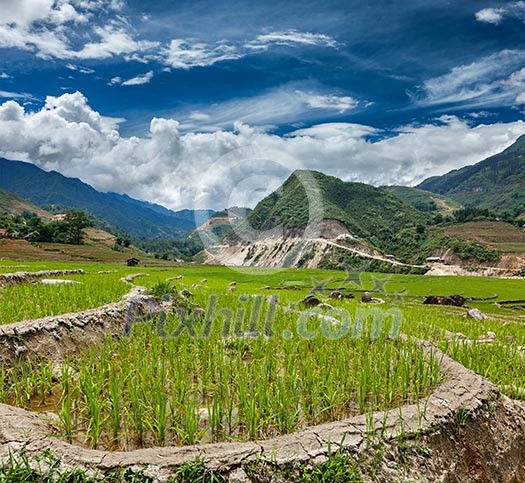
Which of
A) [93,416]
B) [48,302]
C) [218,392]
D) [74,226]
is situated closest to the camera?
[93,416]

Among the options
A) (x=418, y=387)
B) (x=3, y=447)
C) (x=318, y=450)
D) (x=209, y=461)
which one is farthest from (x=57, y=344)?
(x=418, y=387)

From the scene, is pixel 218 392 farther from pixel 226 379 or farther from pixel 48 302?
pixel 48 302

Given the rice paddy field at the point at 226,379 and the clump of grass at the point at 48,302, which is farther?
the clump of grass at the point at 48,302

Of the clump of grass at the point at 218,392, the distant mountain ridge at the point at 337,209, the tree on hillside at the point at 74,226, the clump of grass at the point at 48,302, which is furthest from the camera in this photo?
the distant mountain ridge at the point at 337,209

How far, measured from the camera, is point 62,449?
3.07m

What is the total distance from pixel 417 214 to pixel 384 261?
78276 millimetres

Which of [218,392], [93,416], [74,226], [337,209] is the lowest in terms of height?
[218,392]

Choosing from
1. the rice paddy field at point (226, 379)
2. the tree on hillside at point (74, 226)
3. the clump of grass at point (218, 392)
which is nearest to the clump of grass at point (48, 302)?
the rice paddy field at point (226, 379)

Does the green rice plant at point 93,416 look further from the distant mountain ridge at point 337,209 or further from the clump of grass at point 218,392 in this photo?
the distant mountain ridge at point 337,209

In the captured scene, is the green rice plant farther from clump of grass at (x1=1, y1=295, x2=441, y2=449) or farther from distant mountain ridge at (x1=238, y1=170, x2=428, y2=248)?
distant mountain ridge at (x1=238, y1=170, x2=428, y2=248)

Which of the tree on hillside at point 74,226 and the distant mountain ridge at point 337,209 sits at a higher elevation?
the distant mountain ridge at point 337,209

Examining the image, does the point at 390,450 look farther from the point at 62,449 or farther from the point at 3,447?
the point at 3,447

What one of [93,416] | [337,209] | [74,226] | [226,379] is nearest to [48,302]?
[226,379]

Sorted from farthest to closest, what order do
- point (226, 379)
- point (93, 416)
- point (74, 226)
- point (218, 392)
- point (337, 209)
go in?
1. point (337, 209)
2. point (74, 226)
3. point (226, 379)
4. point (218, 392)
5. point (93, 416)
